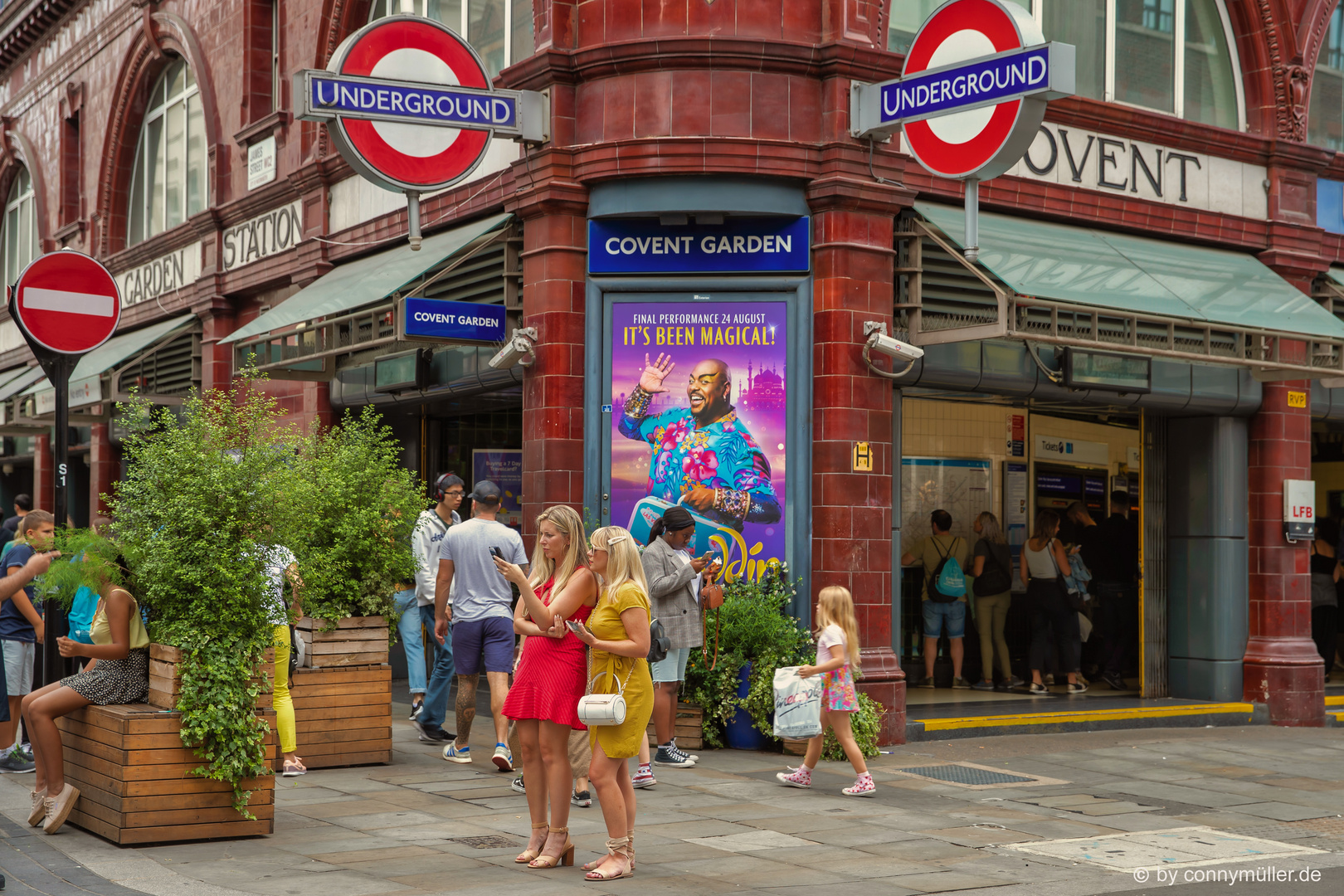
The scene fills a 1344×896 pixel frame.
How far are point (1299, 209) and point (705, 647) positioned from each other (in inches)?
310

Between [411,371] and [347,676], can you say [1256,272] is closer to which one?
[411,371]

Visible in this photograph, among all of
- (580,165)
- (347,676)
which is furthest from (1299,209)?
(347,676)

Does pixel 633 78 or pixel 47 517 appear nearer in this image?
pixel 47 517

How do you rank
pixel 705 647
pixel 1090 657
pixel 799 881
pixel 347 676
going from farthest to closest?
pixel 1090 657, pixel 705 647, pixel 347 676, pixel 799 881

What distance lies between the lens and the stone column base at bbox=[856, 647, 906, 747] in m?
10.9

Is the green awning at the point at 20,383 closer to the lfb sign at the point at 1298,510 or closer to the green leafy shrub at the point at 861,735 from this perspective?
the green leafy shrub at the point at 861,735

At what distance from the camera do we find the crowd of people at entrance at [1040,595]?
14078 mm

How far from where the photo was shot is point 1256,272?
13367 mm

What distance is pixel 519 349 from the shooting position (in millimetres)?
11195

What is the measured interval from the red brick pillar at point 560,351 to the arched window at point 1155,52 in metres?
4.65

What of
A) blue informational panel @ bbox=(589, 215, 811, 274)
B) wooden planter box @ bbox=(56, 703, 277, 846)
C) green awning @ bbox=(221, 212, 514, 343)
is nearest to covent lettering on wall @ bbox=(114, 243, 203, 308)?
green awning @ bbox=(221, 212, 514, 343)

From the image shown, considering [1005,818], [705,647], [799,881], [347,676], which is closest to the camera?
[799,881]

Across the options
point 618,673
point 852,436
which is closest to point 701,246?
point 852,436

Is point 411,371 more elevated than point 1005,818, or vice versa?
point 411,371
